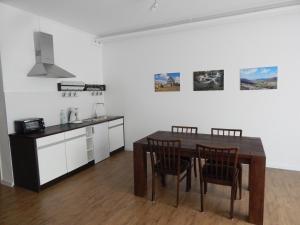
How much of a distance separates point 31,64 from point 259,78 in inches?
159

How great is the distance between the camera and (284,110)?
3717mm

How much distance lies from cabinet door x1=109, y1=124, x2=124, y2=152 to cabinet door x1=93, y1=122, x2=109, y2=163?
0.44 ft

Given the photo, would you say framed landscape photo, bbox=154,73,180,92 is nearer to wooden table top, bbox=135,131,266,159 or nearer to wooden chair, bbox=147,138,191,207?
wooden table top, bbox=135,131,266,159

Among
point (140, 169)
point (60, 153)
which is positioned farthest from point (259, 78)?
point (60, 153)

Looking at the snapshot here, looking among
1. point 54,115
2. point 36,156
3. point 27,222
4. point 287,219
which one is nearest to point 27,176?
point 36,156

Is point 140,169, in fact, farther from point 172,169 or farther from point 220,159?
point 220,159

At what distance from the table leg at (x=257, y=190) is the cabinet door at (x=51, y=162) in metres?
2.87

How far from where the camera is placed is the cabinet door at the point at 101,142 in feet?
14.2

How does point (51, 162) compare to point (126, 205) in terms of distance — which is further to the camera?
point (51, 162)

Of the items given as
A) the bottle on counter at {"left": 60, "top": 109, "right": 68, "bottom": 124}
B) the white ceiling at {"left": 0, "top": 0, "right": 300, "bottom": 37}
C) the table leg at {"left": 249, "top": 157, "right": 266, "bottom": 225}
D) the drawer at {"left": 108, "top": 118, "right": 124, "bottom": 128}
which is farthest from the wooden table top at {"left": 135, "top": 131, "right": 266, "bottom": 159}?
the white ceiling at {"left": 0, "top": 0, "right": 300, "bottom": 37}

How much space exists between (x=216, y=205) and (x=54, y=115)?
3238 millimetres

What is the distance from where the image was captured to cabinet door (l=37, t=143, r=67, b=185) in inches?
125

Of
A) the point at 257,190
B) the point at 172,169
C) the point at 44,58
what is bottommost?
the point at 257,190

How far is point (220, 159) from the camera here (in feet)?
8.05
